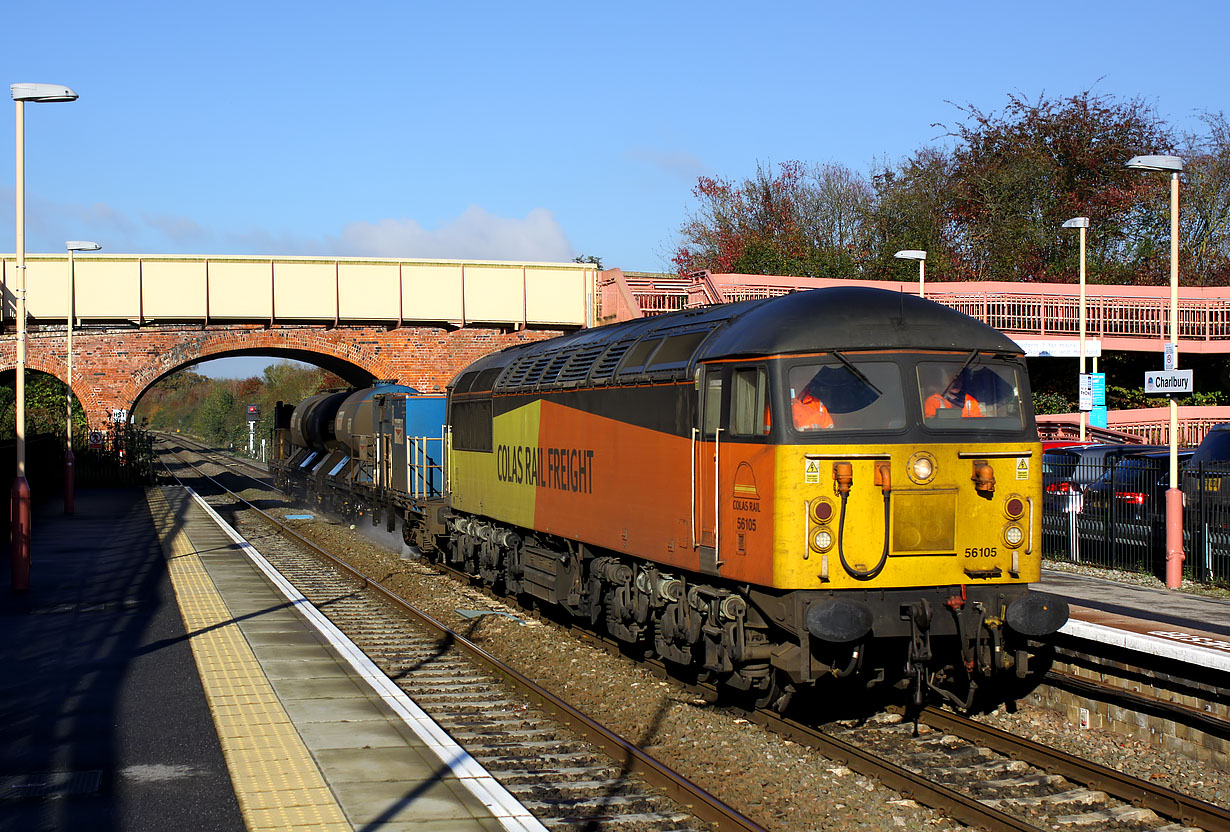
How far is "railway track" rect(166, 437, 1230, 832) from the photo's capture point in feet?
26.3

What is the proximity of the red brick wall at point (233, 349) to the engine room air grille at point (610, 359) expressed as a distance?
2461 centimetres

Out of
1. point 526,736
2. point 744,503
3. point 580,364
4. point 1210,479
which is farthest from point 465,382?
point 1210,479

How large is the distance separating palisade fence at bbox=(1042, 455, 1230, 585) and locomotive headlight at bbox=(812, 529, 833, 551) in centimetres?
910

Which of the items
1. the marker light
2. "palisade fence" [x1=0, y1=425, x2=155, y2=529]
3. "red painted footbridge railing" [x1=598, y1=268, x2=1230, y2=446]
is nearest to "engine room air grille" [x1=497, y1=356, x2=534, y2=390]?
the marker light

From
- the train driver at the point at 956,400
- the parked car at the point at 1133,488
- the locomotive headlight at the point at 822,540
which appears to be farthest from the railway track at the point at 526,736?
the parked car at the point at 1133,488

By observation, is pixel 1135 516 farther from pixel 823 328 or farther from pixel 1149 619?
pixel 823 328

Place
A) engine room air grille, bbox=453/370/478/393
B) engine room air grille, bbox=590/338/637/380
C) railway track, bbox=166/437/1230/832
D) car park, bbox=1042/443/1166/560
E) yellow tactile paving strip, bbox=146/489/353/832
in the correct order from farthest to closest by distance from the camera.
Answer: car park, bbox=1042/443/1166/560 → engine room air grille, bbox=453/370/478/393 → engine room air grille, bbox=590/338/637/380 → railway track, bbox=166/437/1230/832 → yellow tactile paving strip, bbox=146/489/353/832

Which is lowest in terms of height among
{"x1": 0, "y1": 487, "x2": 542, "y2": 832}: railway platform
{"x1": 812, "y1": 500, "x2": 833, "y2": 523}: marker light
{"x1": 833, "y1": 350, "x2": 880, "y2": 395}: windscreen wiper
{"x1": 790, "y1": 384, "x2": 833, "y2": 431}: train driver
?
{"x1": 0, "y1": 487, "x2": 542, "y2": 832}: railway platform

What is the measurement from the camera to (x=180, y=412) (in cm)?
15438

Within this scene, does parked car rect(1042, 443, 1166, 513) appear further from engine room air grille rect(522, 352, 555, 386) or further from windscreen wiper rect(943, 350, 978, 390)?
windscreen wiper rect(943, 350, 978, 390)

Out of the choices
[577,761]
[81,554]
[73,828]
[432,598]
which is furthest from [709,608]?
[81,554]

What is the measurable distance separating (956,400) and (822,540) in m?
1.72

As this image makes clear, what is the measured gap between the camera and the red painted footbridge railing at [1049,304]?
113 ft

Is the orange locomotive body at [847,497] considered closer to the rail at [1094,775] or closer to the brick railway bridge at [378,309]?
the rail at [1094,775]
